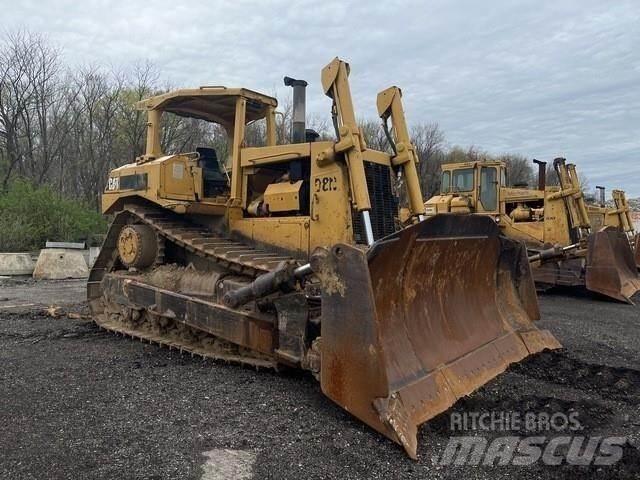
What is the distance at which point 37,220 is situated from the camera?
16.7 m

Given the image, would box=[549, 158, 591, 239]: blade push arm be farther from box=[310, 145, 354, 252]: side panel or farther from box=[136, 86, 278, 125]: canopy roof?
box=[310, 145, 354, 252]: side panel

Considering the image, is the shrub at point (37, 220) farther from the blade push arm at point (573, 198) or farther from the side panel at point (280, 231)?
the blade push arm at point (573, 198)

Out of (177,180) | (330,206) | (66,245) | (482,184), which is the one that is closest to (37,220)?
(66,245)

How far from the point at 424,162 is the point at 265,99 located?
1497 inches

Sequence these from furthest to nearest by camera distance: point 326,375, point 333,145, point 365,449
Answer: point 333,145
point 326,375
point 365,449

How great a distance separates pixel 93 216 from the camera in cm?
1822

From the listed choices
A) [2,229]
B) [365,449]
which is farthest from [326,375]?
[2,229]

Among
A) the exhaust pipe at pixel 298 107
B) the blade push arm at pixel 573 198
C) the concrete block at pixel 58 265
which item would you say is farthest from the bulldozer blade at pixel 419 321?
the concrete block at pixel 58 265

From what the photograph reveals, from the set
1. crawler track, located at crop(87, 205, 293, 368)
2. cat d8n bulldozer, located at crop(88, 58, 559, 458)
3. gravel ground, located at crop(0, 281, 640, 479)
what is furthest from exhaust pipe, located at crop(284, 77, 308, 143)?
gravel ground, located at crop(0, 281, 640, 479)

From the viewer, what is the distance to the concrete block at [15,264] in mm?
14245

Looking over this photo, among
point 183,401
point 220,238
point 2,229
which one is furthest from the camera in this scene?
point 2,229

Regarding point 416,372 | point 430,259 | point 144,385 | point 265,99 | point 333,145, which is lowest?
point 144,385

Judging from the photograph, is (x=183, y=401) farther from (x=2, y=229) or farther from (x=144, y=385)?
(x=2, y=229)

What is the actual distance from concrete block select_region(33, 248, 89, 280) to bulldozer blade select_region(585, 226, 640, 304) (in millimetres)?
12519
